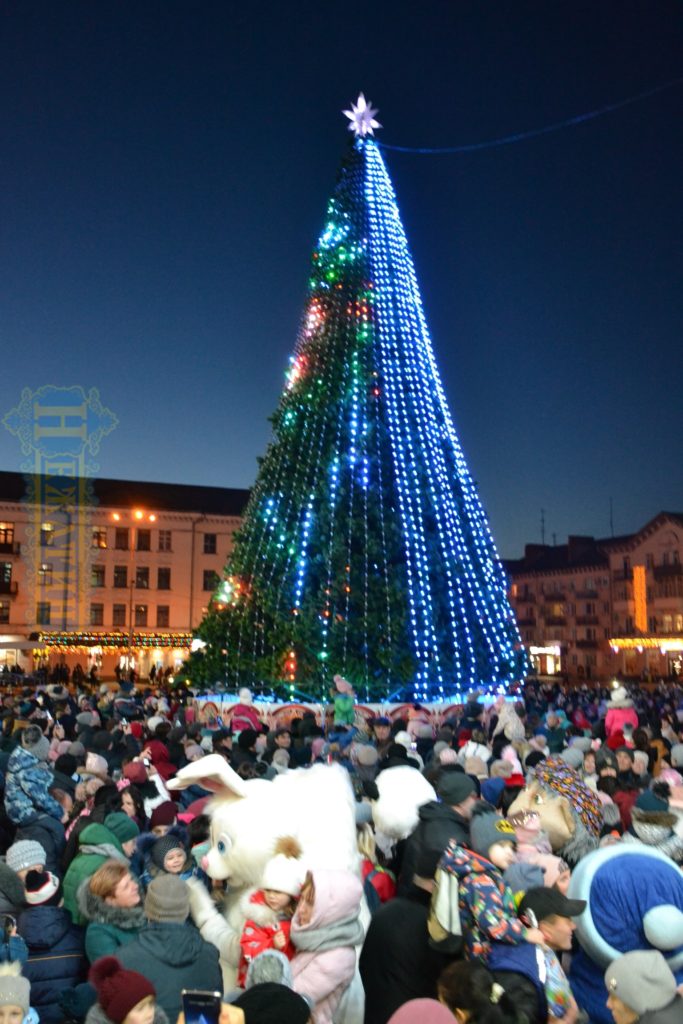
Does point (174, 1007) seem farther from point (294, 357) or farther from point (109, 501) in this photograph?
point (109, 501)

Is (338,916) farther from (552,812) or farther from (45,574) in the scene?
(45,574)

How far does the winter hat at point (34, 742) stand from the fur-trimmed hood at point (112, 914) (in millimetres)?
5015

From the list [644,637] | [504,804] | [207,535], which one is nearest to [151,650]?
[207,535]

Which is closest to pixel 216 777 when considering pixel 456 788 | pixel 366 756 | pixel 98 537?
pixel 456 788

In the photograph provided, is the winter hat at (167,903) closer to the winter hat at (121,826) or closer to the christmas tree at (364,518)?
the winter hat at (121,826)

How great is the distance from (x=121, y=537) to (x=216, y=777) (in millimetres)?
54179

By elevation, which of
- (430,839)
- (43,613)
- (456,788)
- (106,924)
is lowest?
(106,924)

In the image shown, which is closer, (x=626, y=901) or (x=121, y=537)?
(x=626, y=901)

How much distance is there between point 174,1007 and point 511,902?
1.56 meters

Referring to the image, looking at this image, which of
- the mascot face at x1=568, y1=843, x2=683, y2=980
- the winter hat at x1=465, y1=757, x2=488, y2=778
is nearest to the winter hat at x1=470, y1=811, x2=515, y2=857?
the mascot face at x1=568, y1=843, x2=683, y2=980

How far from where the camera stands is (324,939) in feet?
12.3

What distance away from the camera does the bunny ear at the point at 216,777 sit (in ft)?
15.0

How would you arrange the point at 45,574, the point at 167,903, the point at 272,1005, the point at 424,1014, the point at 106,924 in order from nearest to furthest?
1. the point at 424,1014
2. the point at 272,1005
3. the point at 167,903
4. the point at 106,924
5. the point at 45,574

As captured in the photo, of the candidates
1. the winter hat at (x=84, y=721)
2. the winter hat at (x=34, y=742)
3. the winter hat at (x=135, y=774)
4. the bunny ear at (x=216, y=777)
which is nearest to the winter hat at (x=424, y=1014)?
the bunny ear at (x=216, y=777)
